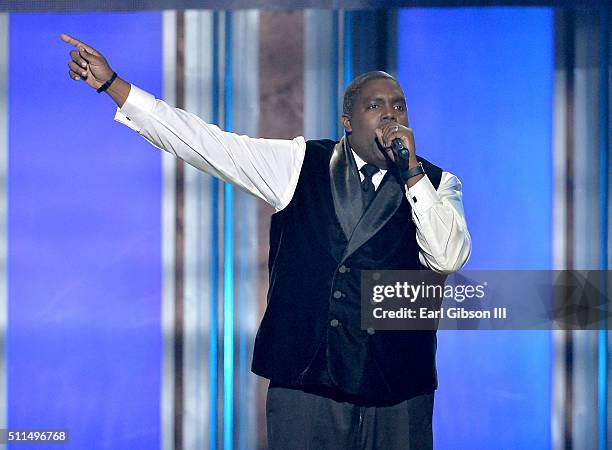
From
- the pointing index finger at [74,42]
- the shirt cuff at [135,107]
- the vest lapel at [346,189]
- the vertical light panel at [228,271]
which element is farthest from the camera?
the vertical light panel at [228,271]

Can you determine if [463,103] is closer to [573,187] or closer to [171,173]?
[573,187]

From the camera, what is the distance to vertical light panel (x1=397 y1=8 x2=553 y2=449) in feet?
10.4

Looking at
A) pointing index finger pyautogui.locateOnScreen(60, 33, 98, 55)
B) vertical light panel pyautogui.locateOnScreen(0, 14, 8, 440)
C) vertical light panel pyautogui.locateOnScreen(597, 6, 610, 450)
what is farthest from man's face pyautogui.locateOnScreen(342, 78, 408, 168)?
vertical light panel pyautogui.locateOnScreen(0, 14, 8, 440)

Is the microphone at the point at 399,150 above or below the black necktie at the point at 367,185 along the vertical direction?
above

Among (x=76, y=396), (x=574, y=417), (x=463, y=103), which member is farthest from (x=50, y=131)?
(x=574, y=417)

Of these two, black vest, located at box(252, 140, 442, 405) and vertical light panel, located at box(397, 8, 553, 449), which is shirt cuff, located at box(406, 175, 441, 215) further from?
vertical light panel, located at box(397, 8, 553, 449)

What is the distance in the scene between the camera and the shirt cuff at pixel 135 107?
189 centimetres

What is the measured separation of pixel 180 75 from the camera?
10.3ft

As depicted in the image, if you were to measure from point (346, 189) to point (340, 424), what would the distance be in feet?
1.67

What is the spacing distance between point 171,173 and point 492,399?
4.43ft

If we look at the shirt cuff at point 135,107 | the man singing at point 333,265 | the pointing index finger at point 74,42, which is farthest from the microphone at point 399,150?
the pointing index finger at point 74,42

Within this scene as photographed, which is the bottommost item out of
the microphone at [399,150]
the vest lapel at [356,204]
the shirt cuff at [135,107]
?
the vest lapel at [356,204]

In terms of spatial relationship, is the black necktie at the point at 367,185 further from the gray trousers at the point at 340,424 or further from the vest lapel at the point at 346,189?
the gray trousers at the point at 340,424

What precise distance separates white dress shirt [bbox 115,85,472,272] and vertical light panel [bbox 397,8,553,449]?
1.11 metres
